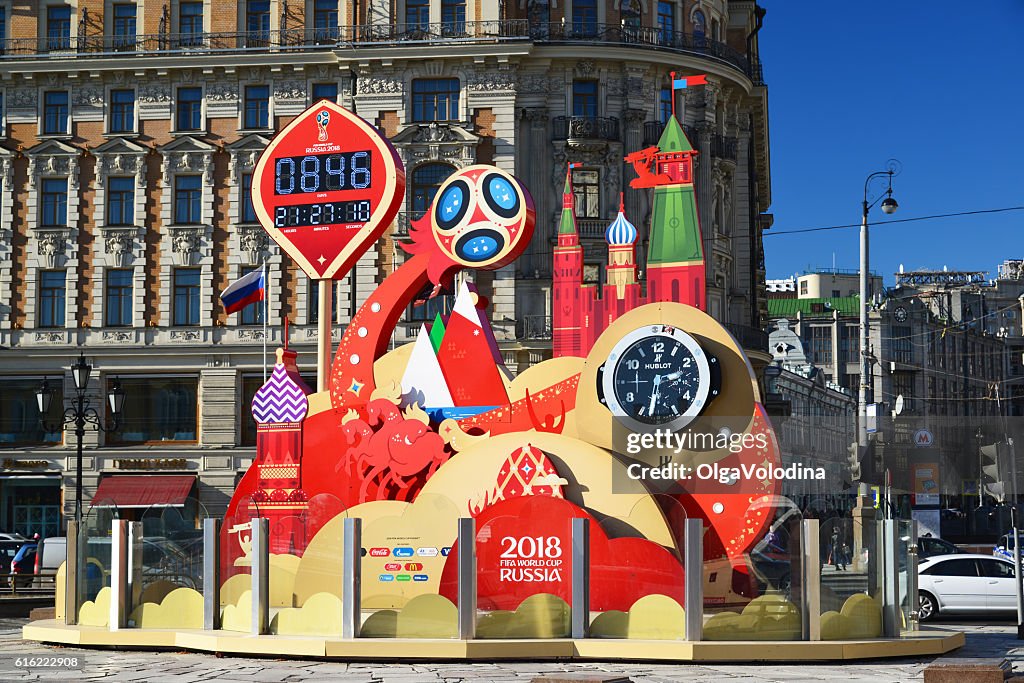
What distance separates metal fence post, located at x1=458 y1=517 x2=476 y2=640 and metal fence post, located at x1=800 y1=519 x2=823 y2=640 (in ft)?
15.4

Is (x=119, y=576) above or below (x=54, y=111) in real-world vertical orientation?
below

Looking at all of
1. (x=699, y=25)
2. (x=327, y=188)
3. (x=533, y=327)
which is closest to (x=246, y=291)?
(x=327, y=188)

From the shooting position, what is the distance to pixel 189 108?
53.3 meters

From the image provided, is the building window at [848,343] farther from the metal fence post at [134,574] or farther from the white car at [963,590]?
the metal fence post at [134,574]

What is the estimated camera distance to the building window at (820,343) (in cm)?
11712

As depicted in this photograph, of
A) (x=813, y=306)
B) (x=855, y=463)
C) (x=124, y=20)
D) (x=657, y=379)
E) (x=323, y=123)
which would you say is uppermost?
(x=124, y=20)

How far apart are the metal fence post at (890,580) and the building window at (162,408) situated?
34.6 m

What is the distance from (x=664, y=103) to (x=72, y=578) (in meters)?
34.8

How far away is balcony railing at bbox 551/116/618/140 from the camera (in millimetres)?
52237

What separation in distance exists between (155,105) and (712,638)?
38293 millimetres

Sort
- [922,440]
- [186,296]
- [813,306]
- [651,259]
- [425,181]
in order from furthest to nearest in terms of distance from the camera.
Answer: [813,306]
[186,296]
[425,181]
[922,440]
[651,259]

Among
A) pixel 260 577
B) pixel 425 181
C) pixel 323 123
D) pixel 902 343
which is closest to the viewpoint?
pixel 260 577

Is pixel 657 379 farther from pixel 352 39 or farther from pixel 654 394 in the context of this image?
pixel 352 39

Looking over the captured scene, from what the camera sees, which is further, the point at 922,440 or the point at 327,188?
the point at 922,440
